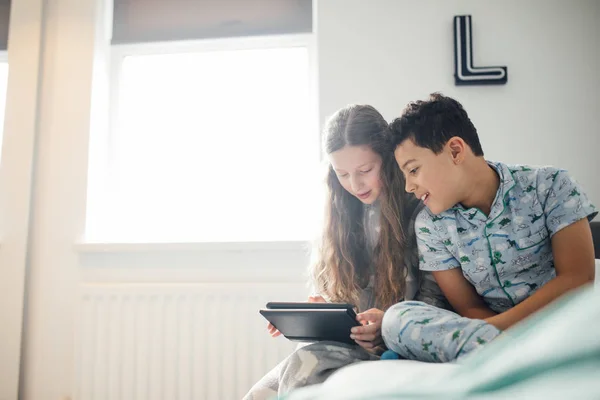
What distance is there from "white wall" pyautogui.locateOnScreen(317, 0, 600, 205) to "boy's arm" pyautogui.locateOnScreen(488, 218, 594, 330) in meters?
0.80

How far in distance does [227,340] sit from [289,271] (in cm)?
33

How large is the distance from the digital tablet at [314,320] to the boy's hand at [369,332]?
0.02 meters

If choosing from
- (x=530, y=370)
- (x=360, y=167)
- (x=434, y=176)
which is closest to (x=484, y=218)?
(x=434, y=176)

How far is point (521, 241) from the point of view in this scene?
42.6 inches

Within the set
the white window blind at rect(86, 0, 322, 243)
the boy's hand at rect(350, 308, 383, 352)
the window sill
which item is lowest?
the boy's hand at rect(350, 308, 383, 352)

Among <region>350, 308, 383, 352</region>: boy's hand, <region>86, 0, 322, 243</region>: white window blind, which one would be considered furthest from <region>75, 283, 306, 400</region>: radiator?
<region>350, 308, 383, 352</region>: boy's hand

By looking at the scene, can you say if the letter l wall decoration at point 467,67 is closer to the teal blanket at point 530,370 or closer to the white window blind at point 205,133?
the white window blind at point 205,133

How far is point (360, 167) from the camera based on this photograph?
1.27 m

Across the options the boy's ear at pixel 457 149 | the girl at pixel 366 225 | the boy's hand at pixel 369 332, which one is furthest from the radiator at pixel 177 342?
the boy's ear at pixel 457 149

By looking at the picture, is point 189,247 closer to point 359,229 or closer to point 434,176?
point 359,229

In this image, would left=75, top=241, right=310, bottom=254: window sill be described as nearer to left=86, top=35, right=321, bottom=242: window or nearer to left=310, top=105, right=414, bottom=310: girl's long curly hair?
left=86, top=35, right=321, bottom=242: window

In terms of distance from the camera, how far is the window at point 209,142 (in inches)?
83.4

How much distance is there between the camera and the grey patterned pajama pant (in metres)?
0.73

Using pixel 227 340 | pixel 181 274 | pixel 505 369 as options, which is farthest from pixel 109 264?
pixel 505 369
